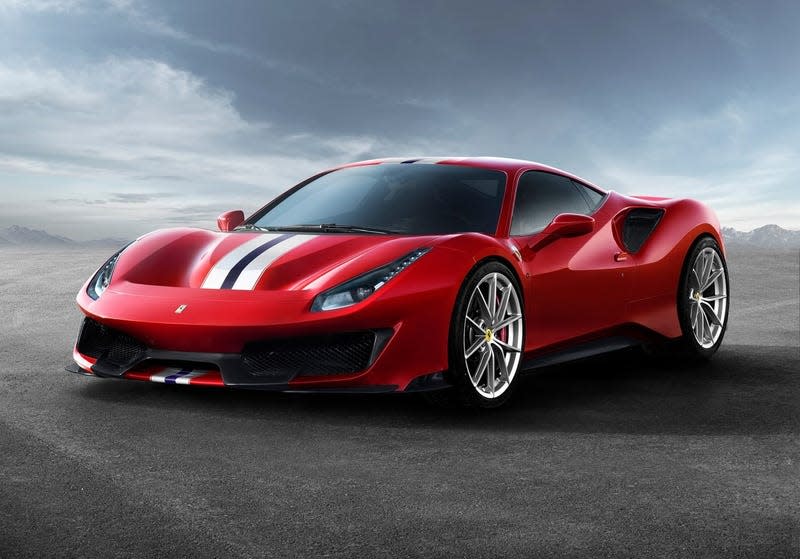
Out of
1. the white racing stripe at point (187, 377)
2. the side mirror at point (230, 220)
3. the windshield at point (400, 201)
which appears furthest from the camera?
the side mirror at point (230, 220)

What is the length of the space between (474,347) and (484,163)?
1464 mm

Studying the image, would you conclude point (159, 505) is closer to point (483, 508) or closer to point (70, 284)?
point (483, 508)

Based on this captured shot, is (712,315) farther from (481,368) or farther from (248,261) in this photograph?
(248,261)

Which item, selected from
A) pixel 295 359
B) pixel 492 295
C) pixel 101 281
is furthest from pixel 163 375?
pixel 492 295

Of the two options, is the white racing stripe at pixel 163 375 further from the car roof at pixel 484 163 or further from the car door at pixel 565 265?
the car roof at pixel 484 163

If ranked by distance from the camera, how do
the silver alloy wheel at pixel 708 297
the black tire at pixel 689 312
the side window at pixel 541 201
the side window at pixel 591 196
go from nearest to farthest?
the side window at pixel 541 201 < the side window at pixel 591 196 < the black tire at pixel 689 312 < the silver alloy wheel at pixel 708 297

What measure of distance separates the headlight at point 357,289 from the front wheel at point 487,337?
34 cm

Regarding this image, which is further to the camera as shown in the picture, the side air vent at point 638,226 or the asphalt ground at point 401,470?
the side air vent at point 638,226

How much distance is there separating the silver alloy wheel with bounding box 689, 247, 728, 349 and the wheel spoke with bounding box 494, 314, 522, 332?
2050mm

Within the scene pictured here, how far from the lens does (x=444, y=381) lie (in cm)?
443

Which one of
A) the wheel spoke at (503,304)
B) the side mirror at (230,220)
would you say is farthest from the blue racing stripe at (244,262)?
the wheel spoke at (503,304)

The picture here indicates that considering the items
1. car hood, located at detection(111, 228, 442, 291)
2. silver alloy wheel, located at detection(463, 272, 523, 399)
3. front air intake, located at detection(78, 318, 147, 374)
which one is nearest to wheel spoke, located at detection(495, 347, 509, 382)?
silver alloy wheel, located at detection(463, 272, 523, 399)

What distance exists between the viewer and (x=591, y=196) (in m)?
6.14

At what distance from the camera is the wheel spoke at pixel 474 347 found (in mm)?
4578
